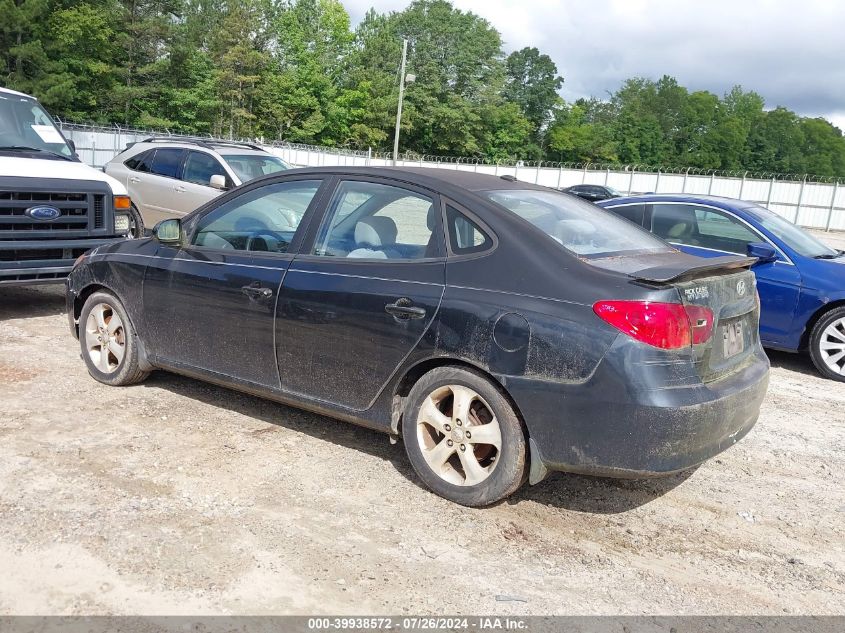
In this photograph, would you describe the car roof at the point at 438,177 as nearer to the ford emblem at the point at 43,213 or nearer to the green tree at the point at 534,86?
the ford emblem at the point at 43,213

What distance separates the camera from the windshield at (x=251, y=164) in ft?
38.6

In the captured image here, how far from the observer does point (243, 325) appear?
→ 4.70 metres

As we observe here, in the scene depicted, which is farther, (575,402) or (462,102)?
(462,102)

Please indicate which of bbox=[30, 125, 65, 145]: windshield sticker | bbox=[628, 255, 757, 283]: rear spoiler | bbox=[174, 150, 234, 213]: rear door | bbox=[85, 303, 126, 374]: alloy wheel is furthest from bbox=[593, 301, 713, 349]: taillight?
bbox=[174, 150, 234, 213]: rear door

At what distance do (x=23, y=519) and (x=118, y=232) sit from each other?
5.38 metres

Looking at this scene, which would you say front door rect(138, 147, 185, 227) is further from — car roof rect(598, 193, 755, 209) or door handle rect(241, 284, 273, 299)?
door handle rect(241, 284, 273, 299)

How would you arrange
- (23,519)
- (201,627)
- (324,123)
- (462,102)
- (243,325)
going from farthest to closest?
(462,102) → (324,123) → (243,325) → (23,519) → (201,627)

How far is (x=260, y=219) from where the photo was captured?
16.5ft

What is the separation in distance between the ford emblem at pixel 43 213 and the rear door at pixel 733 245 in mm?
6119

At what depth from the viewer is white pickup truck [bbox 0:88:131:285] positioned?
7391mm

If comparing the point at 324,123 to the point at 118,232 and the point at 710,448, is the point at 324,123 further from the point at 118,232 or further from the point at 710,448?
the point at 710,448

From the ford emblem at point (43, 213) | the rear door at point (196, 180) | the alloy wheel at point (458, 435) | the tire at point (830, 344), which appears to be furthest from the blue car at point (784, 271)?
the rear door at point (196, 180)

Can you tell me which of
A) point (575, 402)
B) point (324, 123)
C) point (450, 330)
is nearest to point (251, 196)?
point (450, 330)

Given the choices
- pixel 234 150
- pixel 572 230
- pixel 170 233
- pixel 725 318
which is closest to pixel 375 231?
pixel 572 230
